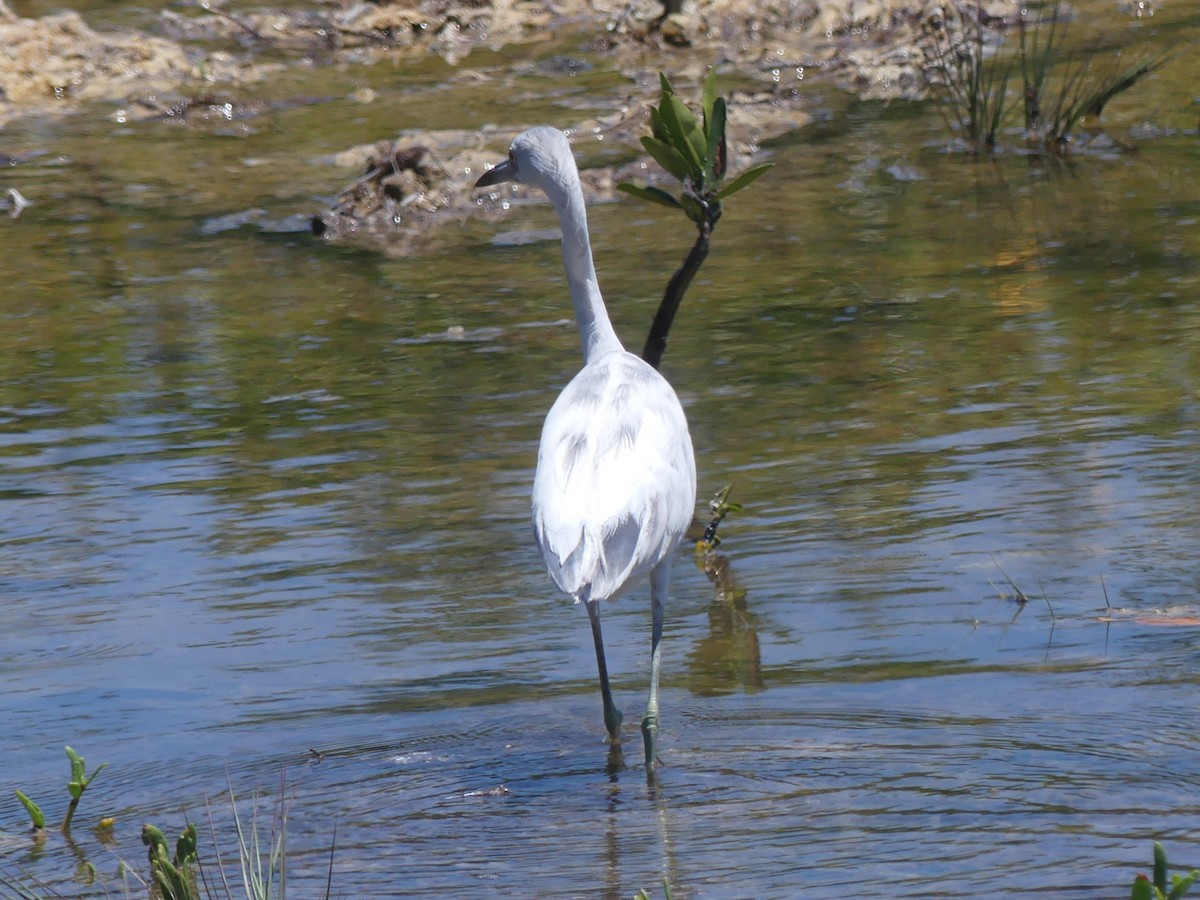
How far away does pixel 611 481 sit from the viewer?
4.35m

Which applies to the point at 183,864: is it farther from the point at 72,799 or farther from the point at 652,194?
the point at 652,194

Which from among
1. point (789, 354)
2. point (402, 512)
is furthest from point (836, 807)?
Result: point (789, 354)

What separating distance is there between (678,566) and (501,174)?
4.65ft

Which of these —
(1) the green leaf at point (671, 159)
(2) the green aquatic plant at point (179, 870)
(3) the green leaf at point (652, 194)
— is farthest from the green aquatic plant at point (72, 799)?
(1) the green leaf at point (671, 159)

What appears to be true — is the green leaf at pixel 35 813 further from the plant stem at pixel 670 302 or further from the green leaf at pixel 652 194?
the plant stem at pixel 670 302

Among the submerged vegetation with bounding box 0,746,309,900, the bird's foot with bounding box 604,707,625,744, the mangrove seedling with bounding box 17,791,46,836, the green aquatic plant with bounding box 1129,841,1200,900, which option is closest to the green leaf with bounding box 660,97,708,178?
the bird's foot with bounding box 604,707,625,744

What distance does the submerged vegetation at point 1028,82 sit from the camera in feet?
38.1

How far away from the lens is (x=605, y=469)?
14.4 feet

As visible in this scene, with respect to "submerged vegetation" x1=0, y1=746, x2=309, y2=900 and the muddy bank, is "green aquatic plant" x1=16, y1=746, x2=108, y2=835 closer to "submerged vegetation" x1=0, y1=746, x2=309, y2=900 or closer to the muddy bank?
"submerged vegetation" x1=0, y1=746, x2=309, y2=900

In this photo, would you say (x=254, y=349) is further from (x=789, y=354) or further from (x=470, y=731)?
(x=470, y=731)

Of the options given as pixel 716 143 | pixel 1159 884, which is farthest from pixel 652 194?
pixel 1159 884

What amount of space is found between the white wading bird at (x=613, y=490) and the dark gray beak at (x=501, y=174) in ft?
2.61

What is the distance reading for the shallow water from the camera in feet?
13.2

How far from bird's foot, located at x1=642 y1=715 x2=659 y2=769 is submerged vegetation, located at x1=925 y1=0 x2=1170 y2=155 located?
749cm
